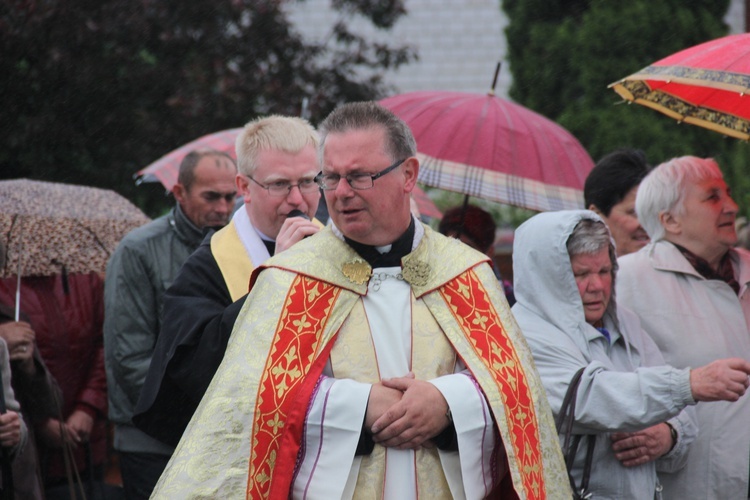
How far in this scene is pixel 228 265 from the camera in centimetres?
421

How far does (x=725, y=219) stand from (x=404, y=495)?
2598 mm

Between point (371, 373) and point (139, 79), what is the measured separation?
7307mm

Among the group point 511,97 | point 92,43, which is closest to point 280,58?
point 92,43

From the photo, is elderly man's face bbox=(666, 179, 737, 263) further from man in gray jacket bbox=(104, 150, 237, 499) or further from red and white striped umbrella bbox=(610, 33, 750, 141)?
man in gray jacket bbox=(104, 150, 237, 499)

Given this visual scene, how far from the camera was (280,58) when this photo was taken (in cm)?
1085

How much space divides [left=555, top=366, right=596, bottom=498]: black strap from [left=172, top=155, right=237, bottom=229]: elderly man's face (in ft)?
7.56

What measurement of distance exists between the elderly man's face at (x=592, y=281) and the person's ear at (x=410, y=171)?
1.17 meters

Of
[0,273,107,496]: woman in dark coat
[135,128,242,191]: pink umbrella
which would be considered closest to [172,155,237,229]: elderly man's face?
[0,273,107,496]: woman in dark coat

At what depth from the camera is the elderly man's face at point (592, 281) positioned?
179 inches

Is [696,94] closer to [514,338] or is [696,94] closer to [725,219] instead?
[725,219]

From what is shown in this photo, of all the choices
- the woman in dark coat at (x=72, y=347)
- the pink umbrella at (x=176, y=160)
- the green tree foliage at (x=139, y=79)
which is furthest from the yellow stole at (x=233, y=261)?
the green tree foliage at (x=139, y=79)

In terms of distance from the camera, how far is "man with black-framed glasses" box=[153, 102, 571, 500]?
3.35m

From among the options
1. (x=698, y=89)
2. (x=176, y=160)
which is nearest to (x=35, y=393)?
(x=176, y=160)

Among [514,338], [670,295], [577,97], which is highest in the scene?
[514,338]
